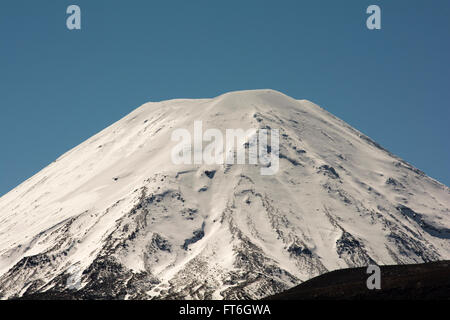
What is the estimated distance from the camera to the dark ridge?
150 m

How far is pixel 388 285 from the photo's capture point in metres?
157

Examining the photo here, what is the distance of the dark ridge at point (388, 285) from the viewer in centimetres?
14962
